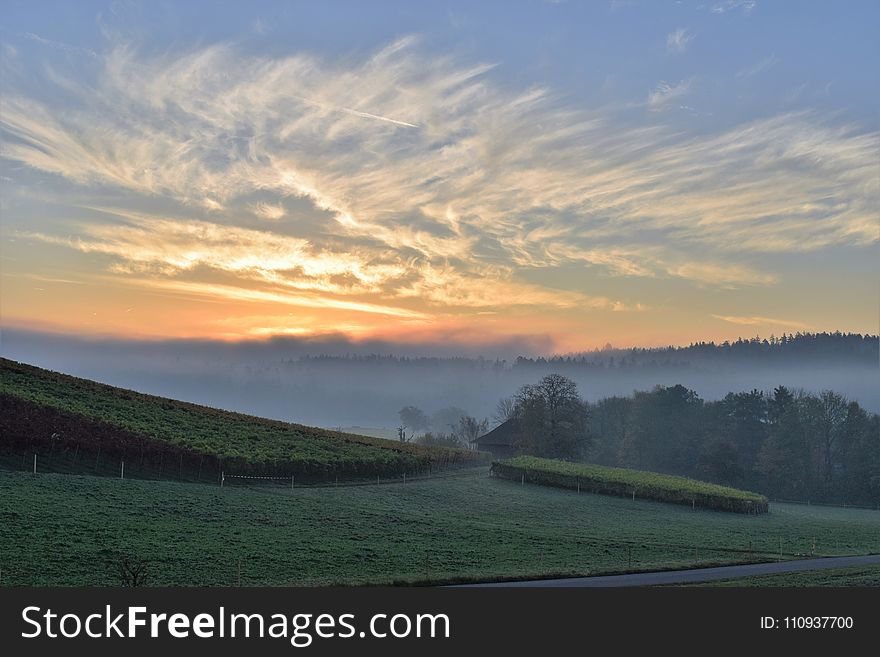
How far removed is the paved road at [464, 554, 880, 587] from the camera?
3347 cm

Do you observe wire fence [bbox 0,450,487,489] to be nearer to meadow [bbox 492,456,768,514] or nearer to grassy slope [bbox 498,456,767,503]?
meadow [bbox 492,456,768,514]

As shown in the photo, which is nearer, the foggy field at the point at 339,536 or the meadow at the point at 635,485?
the foggy field at the point at 339,536

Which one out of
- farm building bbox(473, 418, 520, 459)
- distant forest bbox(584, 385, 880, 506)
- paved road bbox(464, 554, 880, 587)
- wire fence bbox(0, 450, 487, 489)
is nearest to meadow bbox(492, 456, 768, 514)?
wire fence bbox(0, 450, 487, 489)

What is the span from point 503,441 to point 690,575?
293ft

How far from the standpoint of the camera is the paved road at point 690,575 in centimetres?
3347

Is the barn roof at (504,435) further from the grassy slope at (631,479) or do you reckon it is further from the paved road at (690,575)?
the paved road at (690,575)

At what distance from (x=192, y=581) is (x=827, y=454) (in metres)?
111

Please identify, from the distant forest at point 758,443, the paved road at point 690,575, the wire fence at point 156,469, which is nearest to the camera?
the paved road at point 690,575

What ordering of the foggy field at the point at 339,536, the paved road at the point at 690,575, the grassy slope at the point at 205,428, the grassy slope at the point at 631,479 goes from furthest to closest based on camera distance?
1. the grassy slope at the point at 631,479
2. the grassy slope at the point at 205,428
3. the foggy field at the point at 339,536
4. the paved road at the point at 690,575

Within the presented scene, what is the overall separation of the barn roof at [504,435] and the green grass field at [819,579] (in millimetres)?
87195

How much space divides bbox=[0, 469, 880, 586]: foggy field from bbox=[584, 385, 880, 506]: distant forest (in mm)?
41344

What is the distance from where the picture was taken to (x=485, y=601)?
26.0 m

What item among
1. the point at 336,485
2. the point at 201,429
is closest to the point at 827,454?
the point at 336,485

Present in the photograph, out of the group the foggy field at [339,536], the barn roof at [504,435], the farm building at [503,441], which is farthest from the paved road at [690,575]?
the barn roof at [504,435]
